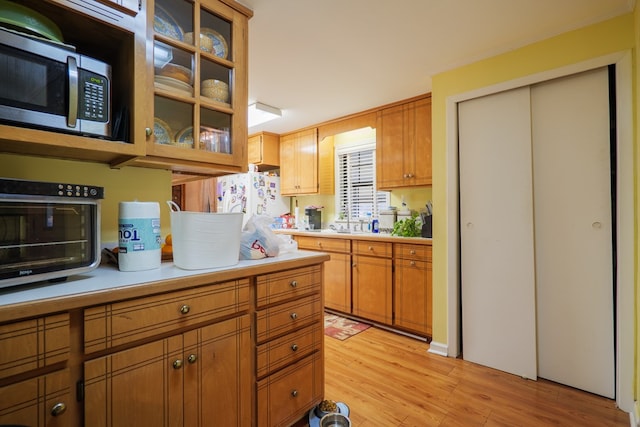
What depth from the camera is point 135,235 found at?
112 centimetres

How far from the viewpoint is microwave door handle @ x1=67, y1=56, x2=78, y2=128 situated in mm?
982

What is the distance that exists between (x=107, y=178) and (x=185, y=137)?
426 mm

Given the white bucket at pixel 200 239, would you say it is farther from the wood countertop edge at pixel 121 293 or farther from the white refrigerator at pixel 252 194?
the white refrigerator at pixel 252 194

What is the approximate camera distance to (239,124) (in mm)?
Answer: 1575

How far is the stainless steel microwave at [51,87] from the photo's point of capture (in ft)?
2.96

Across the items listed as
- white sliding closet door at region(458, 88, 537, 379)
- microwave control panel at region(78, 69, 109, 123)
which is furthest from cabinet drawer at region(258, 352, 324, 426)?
white sliding closet door at region(458, 88, 537, 379)

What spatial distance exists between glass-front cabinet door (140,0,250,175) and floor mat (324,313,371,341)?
1.91 metres

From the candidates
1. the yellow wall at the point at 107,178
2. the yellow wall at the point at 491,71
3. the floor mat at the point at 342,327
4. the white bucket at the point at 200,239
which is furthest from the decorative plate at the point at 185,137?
the floor mat at the point at 342,327

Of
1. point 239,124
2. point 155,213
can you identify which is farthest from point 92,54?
point 155,213

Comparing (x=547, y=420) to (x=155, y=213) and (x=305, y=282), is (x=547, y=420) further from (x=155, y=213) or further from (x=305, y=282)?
(x=155, y=213)

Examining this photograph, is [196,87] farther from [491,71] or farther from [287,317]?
[491,71]

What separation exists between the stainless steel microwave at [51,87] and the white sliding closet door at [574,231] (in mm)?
2540

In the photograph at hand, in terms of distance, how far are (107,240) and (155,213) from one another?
44cm

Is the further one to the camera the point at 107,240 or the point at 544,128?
the point at 544,128
